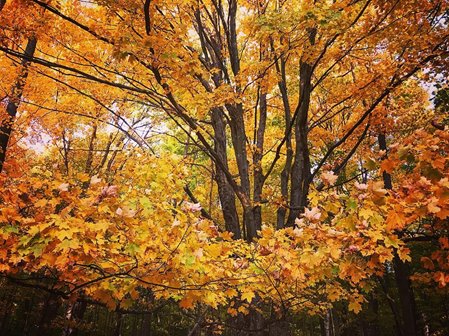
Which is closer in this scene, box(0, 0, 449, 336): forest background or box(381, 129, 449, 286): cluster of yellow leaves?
box(381, 129, 449, 286): cluster of yellow leaves

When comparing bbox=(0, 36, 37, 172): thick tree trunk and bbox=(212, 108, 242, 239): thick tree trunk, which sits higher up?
bbox=(0, 36, 37, 172): thick tree trunk

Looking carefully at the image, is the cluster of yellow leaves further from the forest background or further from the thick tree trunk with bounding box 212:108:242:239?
the thick tree trunk with bounding box 212:108:242:239

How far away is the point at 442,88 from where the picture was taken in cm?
888

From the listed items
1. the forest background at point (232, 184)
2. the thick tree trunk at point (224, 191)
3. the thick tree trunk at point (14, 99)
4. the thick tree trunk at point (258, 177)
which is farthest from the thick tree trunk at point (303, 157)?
the thick tree trunk at point (14, 99)

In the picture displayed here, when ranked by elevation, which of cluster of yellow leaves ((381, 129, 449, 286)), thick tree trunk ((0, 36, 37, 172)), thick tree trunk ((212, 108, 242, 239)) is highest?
thick tree trunk ((0, 36, 37, 172))

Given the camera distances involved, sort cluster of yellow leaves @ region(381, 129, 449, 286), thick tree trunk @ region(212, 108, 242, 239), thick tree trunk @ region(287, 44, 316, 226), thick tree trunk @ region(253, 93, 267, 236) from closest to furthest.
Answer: cluster of yellow leaves @ region(381, 129, 449, 286)
thick tree trunk @ region(287, 44, 316, 226)
thick tree trunk @ region(253, 93, 267, 236)
thick tree trunk @ region(212, 108, 242, 239)

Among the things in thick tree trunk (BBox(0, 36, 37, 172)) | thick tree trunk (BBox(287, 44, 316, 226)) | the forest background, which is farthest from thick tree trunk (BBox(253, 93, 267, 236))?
thick tree trunk (BBox(0, 36, 37, 172))

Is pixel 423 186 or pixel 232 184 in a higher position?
pixel 232 184

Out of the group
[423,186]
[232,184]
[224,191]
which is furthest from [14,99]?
[423,186]

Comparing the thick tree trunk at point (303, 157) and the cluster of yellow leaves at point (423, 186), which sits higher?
the thick tree trunk at point (303, 157)

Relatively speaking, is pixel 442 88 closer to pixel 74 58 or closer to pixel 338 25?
pixel 338 25

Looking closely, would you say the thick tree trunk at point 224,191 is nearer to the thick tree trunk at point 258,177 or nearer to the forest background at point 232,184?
the forest background at point 232,184

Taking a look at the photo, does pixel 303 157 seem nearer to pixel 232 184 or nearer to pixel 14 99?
pixel 232 184

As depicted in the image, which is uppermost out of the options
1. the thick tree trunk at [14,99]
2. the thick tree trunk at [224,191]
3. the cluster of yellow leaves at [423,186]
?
the thick tree trunk at [14,99]
